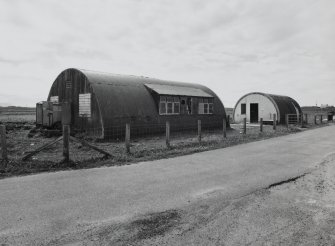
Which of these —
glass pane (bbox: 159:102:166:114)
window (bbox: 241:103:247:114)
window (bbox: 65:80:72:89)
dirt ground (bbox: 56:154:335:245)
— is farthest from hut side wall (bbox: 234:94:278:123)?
dirt ground (bbox: 56:154:335:245)

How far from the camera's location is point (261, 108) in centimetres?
3412

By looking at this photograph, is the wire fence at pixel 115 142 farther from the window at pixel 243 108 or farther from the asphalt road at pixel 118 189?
the window at pixel 243 108

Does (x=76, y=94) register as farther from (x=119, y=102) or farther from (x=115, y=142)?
(x=115, y=142)

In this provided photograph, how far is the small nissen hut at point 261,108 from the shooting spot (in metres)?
33.1

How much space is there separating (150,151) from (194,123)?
1257cm

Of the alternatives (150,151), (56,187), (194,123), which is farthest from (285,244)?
(194,123)

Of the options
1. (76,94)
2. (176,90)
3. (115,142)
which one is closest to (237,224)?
(115,142)

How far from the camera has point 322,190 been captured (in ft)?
21.7

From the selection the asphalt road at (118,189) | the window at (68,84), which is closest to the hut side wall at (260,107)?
the window at (68,84)

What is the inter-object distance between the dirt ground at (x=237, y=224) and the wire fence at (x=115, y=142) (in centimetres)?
Answer: 543

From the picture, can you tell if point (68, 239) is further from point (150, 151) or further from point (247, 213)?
point (150, 151)

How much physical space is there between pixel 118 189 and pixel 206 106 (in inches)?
815

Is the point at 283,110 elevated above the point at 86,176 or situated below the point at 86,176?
above

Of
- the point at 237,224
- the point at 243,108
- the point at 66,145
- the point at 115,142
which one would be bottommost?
the point at 237,224
